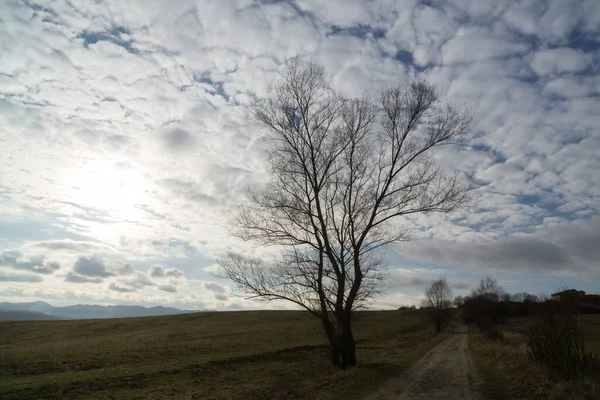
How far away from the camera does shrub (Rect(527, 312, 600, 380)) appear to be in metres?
13.8

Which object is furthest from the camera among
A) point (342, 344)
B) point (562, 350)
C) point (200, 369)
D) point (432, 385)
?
point (200, 369)

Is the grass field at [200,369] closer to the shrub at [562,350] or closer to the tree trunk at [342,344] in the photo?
the tree trunk at [342,344]

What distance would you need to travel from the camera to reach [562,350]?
14.7 metres

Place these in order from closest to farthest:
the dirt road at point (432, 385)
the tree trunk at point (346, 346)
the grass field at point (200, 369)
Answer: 1. the dirt road at point (432, 385)
2. the grass field at point (200, 369)
3. the tree trunk at point (346, 346)

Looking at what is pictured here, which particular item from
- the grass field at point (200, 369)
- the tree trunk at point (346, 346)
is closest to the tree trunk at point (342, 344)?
the tree trunk at point (346, 346)

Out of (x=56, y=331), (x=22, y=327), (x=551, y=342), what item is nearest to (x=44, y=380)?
(x=551, y=342)

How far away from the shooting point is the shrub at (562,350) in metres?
13.8

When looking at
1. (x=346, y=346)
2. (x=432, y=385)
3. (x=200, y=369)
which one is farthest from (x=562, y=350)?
(x=200, y=369)

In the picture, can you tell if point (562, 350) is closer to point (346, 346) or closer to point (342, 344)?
point (346, 346)

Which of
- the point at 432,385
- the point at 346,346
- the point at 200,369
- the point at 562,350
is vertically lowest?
the point at 200,369

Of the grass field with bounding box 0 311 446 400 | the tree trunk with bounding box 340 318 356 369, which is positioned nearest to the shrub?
the grass field with bounding box 0 311 446 400

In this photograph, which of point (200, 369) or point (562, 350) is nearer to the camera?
point (562, 350)

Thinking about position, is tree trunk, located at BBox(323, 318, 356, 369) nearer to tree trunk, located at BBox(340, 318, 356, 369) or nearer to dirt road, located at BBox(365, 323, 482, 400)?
tree trunk, located at BBox(340, 318, 356, 369)

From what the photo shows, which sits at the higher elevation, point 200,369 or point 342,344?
point 342,344
